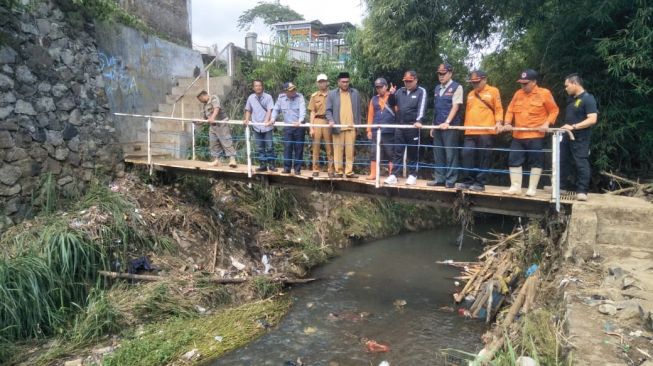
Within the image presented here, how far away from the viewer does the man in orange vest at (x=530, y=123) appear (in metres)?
5.68

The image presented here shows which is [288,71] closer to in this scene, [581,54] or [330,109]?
[330,109]

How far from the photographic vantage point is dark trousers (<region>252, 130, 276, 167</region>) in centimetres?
764

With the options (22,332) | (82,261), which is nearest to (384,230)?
(82,261)

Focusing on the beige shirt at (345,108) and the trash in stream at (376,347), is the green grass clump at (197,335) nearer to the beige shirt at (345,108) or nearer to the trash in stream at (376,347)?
the trash in stream at (376,347)

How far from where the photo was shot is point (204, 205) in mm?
9047

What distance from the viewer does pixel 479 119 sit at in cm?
605

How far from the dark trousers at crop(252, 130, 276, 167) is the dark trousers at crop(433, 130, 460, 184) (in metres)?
2.67

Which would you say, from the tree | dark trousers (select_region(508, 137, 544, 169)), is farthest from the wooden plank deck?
the tree

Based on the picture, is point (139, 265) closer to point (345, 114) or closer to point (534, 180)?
point (345, 114)

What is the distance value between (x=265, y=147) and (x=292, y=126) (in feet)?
2.91

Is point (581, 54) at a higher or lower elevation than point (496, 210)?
higher

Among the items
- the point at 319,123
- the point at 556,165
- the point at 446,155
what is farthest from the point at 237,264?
the point at 556,165

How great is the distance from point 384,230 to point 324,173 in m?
5.04

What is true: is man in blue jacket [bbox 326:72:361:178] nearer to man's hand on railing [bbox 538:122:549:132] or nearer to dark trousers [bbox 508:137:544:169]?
dark trousers [bbox 508:137:544:169]
